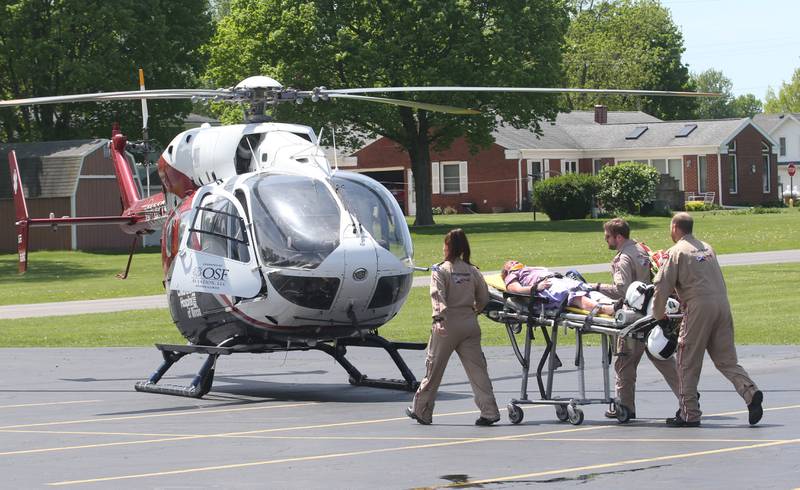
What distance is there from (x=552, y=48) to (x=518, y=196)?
754 inches

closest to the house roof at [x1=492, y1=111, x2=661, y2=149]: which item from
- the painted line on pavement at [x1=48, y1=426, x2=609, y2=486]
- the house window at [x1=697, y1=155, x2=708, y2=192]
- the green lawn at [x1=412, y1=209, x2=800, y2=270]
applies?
the house window at [x1=697, y1=155, x2=708, y2=192]

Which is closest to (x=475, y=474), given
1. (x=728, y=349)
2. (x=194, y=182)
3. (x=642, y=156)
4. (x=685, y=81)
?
(x=728, y=349)

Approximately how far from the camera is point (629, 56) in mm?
108125

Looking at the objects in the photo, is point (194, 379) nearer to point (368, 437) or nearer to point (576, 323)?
point (368, 437)

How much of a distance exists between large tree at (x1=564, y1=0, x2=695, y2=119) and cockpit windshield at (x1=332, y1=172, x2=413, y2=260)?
3607 inches

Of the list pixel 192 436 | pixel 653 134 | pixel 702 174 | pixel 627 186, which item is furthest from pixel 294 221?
pixel 653 134

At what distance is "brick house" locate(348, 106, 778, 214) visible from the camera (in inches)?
2916

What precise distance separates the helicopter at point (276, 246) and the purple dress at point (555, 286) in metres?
2.73

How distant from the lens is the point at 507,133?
75.8 metres

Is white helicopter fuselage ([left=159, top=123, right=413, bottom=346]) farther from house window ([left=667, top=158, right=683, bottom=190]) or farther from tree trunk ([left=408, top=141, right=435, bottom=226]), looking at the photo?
house window ([left=667, top=158, right=683, bottom=190])

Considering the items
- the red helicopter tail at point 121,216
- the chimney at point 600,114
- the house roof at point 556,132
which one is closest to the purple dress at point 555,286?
the red helicopter tail at point 121,216

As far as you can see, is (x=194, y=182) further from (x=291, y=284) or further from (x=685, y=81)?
(x=685, y=81)

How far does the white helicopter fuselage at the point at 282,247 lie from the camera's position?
15.3 m

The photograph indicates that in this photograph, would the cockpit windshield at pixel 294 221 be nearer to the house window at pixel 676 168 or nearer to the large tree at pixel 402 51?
the large tree at pixel 402 51
